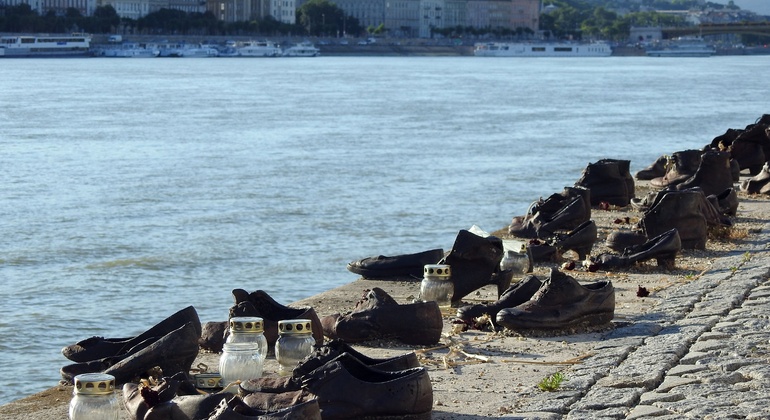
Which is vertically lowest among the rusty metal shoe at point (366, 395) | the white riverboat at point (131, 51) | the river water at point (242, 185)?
the white riverboat at point (131, 51)

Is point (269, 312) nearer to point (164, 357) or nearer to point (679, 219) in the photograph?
point (164, 357)

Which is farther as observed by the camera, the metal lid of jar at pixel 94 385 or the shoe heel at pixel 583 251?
the shoe heel at pixel 583 251

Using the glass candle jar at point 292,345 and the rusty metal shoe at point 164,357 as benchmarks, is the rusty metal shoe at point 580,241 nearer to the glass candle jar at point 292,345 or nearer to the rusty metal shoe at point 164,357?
the glass candle jar at point 292,345

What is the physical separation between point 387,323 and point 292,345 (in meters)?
1.01

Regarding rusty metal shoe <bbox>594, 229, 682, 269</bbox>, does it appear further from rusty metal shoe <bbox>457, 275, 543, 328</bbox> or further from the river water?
the river water

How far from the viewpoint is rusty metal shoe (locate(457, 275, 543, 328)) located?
835 cm

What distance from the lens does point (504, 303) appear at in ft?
27.6

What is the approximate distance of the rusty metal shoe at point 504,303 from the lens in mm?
8352

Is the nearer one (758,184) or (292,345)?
(292,345)

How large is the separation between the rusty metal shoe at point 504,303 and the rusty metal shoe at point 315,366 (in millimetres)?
1939

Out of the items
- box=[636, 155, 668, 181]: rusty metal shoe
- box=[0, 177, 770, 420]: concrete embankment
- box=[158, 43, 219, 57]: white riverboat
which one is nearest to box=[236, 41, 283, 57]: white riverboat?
box=[158, 43, 219, 57]: white riverboat

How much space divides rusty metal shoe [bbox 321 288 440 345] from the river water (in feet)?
7.00

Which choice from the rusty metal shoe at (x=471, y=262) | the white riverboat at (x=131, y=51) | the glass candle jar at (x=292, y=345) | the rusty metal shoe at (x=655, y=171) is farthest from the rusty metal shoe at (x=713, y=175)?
the white riverboat at (x=131, y=51)

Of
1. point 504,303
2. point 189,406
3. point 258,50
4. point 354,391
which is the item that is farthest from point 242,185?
point 258,50
